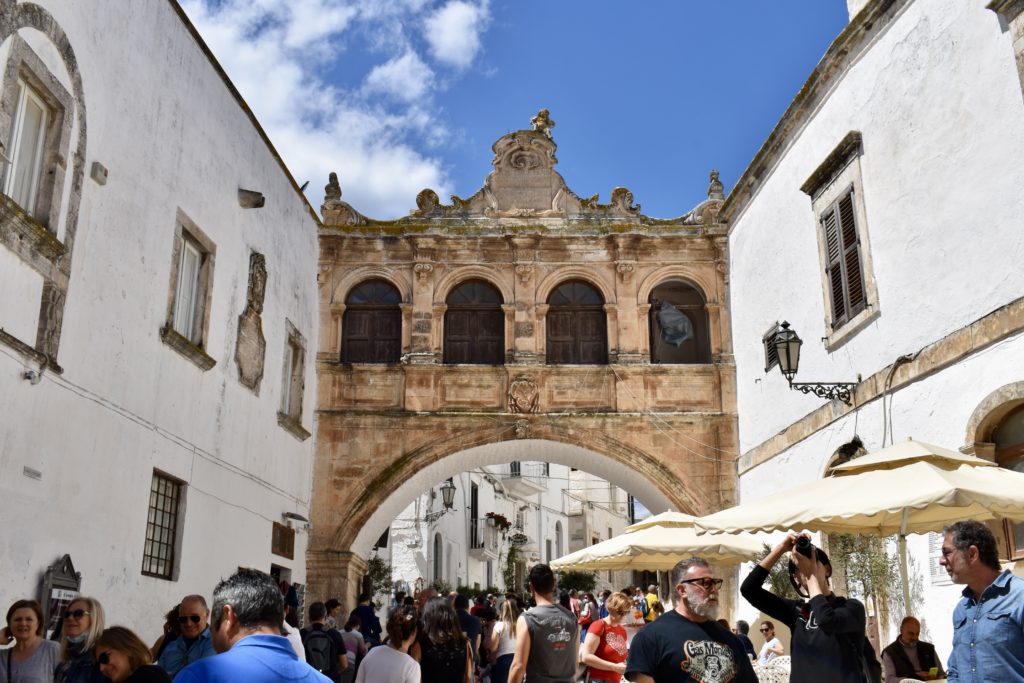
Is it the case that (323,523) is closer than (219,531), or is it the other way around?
(219,531)

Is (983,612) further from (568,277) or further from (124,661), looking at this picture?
(568,277)

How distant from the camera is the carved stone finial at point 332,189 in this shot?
16.9 meters

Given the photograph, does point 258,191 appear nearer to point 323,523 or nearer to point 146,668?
point 323,523

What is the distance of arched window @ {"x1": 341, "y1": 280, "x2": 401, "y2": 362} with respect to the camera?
1644cm

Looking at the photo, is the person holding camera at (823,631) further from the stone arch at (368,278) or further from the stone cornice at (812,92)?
the stone arch at (368,278)

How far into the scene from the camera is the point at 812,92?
41.1 ft

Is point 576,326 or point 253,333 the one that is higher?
point 576,326

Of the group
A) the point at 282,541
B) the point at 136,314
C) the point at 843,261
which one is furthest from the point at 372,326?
the point at 843,261

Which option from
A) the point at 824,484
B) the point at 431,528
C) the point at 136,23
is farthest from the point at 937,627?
the point at 431,528

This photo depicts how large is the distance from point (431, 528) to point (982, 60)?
20.8 m

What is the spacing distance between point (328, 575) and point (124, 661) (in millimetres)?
11938

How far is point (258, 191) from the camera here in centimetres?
1363

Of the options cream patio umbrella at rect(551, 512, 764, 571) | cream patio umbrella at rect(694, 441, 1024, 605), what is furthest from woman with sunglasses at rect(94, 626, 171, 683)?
cream patio umbrella at rect(551, 512, 764, 571)

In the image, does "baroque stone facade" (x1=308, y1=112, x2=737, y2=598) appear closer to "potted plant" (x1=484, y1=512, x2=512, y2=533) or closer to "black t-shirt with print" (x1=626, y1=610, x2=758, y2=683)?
"black t-shirt with print" (x1=626, y1=610, x2=758, y2=683)
